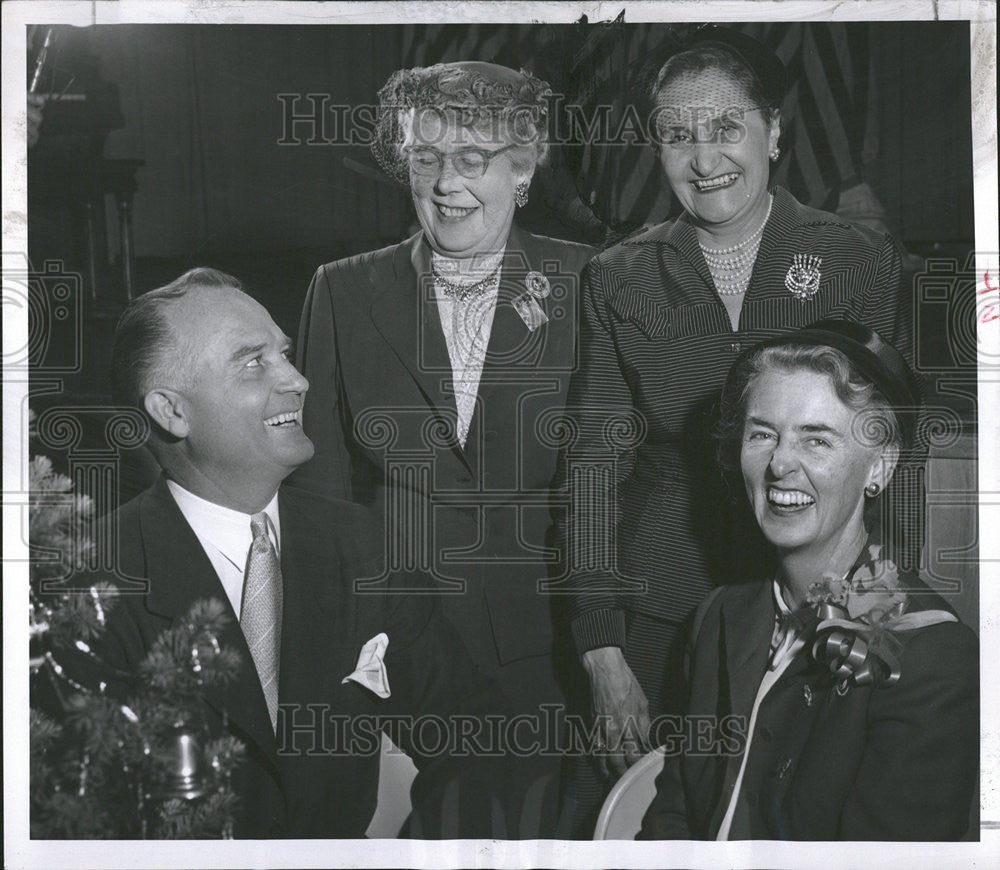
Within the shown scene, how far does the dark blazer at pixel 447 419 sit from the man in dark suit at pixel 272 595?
9 centimetres

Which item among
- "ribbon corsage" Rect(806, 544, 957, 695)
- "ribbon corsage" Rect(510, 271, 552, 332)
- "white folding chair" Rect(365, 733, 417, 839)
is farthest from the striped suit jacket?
"white folding chair" Rect(365, 733, 417, 839)

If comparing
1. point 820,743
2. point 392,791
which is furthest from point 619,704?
point 392,791

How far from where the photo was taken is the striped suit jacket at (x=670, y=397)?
292cm

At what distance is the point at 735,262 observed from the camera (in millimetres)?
2955

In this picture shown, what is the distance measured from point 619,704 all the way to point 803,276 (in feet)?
4.28

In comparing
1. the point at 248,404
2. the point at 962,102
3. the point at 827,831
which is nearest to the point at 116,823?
the point at 248,404

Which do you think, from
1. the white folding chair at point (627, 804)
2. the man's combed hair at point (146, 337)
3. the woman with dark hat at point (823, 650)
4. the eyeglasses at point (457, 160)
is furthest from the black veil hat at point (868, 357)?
the man's combed hair at point (146, 337)

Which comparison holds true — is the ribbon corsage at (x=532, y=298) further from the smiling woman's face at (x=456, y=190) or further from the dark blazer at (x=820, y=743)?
the dark blazer at (x=820, y=743)

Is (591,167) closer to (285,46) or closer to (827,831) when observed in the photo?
(285,46)

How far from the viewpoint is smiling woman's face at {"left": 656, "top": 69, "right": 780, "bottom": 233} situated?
294 cm

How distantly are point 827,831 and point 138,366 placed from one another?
2.31 metres

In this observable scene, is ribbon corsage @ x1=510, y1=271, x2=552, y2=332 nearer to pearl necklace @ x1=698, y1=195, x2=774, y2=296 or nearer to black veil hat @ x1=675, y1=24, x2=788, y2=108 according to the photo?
pearl necklace @ x1=698, y1=195, x2=774, y2=296

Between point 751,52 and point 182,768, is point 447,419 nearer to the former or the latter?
point 182,768

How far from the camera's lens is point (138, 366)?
2969 mm
